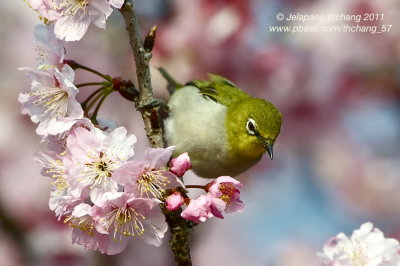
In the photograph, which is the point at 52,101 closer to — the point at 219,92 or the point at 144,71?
the point at 144,71

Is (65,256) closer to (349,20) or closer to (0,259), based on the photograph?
(0,259)

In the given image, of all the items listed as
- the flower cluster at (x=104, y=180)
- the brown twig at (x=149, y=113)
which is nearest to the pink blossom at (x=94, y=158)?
the flower cluster at (x=104, y=180)

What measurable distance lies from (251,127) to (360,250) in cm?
107

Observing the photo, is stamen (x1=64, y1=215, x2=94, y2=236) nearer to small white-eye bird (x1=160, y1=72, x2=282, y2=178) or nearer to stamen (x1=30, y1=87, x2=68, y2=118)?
stamen (x1=30, y1=87, x2=68, y2=118)

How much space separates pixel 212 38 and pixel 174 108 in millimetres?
2144

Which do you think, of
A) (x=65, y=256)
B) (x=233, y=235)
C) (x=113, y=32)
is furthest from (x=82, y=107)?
(x=233, y=235)

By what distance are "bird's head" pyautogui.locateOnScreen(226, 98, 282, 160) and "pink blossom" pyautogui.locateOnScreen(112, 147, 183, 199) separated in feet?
3.94

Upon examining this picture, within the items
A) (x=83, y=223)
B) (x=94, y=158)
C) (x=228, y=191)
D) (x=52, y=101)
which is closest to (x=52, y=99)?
(x=52, y=101)

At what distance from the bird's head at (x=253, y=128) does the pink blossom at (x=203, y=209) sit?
1.15 m

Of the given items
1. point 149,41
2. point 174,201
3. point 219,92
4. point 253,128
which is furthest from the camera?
point 219,92

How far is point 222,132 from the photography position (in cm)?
346

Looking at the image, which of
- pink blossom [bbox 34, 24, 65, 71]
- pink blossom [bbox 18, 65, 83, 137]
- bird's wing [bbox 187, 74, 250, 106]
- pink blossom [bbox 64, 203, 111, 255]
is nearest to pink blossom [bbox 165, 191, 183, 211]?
pink blossom [bbox 64, 203, 111, 255]

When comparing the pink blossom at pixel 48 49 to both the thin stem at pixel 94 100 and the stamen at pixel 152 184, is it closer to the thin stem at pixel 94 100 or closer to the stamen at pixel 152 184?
the thin stem at pixel 94 100

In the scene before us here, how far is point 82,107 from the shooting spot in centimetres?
234
